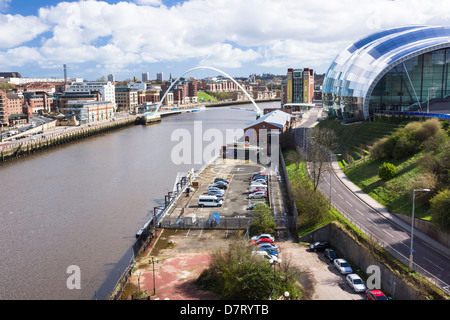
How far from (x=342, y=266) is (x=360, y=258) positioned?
74cm

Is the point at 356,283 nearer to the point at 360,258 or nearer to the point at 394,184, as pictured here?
the point at 360,258

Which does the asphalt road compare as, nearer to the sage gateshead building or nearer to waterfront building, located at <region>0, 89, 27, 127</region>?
the sage gateshead building

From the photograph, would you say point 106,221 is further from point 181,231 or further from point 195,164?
point 195,164

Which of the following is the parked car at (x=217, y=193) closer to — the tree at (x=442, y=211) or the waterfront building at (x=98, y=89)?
the tree at (x=442, y=211)

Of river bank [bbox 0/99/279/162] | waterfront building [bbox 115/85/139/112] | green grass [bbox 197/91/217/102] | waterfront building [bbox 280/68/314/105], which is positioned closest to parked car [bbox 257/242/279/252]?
river bank [bbox 0/99/279/162]

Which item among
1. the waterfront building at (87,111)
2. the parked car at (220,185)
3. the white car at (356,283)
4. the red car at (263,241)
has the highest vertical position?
the waterfront building at (87,111)

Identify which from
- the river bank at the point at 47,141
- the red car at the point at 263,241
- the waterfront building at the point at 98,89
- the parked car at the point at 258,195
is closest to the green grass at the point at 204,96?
the waterfront building at the point at 98,89

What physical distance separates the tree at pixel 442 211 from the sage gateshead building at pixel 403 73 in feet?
56.4

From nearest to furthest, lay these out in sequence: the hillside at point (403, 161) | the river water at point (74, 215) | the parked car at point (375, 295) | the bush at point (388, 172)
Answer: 1. the parked car at point (375, 295)
2. the river water at point (74, 215)
3. the hillside at point (403, 161)
4. the bush at point (388, 172)

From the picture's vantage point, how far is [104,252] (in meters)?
16.7

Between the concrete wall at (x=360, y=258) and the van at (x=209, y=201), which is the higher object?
the van at (x=209, y=201)

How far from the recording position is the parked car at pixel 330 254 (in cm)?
1512

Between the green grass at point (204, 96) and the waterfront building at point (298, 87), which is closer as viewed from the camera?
the waterfront building at point (298, 87)
